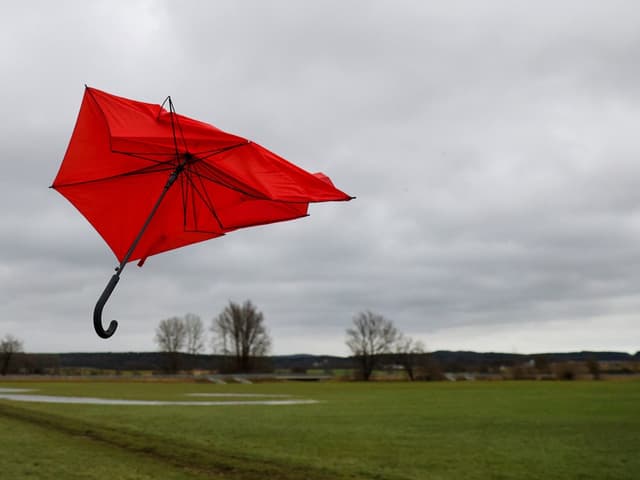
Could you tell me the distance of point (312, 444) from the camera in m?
20.2

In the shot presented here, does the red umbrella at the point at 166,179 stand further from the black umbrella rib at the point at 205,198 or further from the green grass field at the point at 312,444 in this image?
the green grass field at the point at 312,444

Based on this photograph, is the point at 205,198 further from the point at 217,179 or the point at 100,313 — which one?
the point at 100,313

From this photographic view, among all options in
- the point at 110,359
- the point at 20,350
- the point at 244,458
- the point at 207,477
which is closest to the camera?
the point at 207,477

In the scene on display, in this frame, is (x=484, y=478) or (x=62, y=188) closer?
(x=62, y=188)

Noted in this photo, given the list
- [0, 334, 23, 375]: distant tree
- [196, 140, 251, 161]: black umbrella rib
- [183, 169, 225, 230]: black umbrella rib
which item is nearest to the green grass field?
[183, 169, 225, 230]: black umbrella rib

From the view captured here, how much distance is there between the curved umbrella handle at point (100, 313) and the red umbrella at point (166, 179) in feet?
0.10

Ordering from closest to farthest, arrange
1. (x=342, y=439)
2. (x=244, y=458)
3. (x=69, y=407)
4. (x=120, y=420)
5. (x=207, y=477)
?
(x=207, y=477) → (x=244, y=458) → (x=342, y=439) → (x=120, y=420) → (x=69, y=407)

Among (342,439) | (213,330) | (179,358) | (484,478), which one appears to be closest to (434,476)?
(484,478)

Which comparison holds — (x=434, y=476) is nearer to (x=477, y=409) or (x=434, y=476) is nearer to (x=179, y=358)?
(x=477, y=409)

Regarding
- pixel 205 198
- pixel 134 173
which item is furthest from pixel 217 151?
pixel 134 173

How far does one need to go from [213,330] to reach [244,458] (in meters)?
124

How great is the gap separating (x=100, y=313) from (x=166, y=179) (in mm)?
2915

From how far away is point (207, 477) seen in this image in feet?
47.0

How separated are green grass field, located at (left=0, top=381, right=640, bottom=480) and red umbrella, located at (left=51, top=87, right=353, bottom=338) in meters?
7.66
